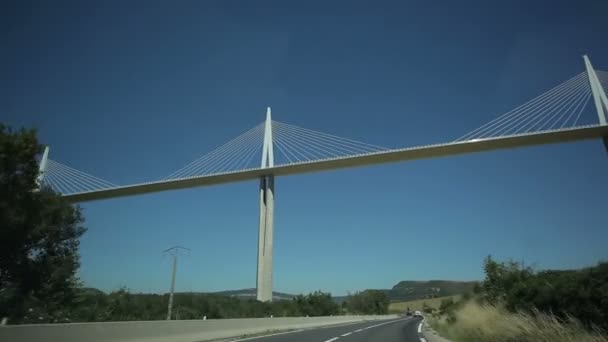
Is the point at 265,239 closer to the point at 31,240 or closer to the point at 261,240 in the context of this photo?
the point at 261,240

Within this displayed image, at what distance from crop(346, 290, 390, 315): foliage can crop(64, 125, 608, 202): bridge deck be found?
44.4 m

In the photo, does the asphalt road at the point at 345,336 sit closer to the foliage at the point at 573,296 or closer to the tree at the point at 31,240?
the foliage at the point at 573,296

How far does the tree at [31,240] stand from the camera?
19.4 m

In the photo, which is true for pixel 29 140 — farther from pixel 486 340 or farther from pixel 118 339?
pixel 486 340

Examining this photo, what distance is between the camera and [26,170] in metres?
20.1

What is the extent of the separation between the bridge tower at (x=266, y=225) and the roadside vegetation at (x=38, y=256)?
13.0 meters

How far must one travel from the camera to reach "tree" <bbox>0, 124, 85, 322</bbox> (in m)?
19.4

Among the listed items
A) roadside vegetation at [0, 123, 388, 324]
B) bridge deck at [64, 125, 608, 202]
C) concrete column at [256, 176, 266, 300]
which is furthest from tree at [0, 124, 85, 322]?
bridge deck at [64, 125, 608, 202]

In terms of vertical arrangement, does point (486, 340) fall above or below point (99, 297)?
below

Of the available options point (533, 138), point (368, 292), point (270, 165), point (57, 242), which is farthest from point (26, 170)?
point (368, 292)

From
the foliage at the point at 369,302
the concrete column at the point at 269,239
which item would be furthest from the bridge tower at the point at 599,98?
the foliage at the point at 369,302

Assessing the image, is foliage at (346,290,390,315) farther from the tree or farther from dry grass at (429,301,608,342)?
dry grass at (429,301,608,342)

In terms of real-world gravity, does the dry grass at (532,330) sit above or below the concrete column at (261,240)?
below

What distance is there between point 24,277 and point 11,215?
415 cm
